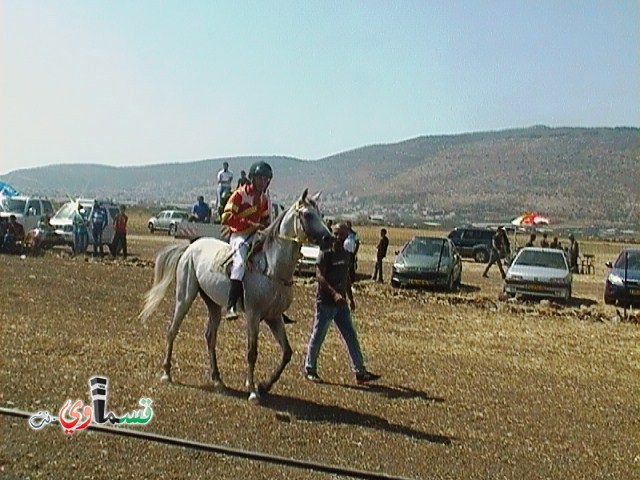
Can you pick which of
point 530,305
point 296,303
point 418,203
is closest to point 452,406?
point 296,303

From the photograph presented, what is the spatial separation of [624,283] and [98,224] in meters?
14.1

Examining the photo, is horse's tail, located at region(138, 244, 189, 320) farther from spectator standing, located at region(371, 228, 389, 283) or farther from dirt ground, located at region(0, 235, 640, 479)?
spectator standing, located at region(371, 228, 389, 283)

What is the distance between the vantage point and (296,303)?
46.7 ft

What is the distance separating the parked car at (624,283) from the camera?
16672mm

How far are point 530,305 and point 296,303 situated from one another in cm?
494

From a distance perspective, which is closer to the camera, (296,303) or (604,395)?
(604,395)

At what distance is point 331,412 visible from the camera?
21.6ft

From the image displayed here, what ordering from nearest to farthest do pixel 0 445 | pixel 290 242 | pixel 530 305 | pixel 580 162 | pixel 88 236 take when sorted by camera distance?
1. pixel 0 445
2. pixel 290 242
3. pixel 530 305
4. pixel 88 236
5. pixel 580 162

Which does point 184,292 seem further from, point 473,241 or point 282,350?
point 473,241

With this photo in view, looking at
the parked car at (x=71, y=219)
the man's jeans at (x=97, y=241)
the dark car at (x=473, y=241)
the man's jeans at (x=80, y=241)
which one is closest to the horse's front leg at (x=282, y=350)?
the man's jeans at (x=80, y=241)

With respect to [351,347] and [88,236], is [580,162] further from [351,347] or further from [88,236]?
[351,347]

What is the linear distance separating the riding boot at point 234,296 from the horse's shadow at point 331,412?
2.22 ft

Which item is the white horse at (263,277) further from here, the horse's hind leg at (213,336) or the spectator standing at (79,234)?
the spectator standing at (79,234)

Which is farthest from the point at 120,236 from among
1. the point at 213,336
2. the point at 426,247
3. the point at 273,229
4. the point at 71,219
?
the point at 273,229
